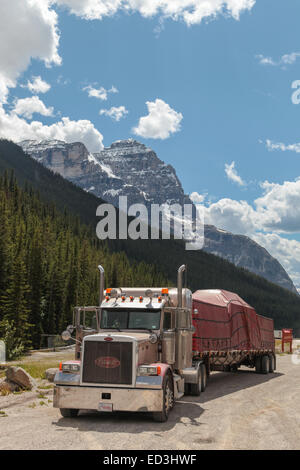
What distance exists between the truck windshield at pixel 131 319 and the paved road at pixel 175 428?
2.35 metres

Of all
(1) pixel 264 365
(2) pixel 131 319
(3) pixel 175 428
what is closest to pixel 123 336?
(2) pixel 131 319

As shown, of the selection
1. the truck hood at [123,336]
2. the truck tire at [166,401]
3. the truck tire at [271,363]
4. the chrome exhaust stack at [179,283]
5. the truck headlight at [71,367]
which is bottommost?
the truck tire at [271,363]

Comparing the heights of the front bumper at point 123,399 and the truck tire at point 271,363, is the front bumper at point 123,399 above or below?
above

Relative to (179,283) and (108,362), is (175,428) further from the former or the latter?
(179,283)

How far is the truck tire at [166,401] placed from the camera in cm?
1160

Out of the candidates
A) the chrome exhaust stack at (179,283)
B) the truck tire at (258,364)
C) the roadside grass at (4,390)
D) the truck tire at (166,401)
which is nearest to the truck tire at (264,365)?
the truck tire at (258,364)

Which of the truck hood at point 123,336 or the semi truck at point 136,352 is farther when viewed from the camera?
the truck hood at point 123,336

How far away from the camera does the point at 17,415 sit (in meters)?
12.5

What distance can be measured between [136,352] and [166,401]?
1501 mm

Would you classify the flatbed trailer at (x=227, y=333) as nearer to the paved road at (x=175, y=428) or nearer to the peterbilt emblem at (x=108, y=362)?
the paved road at (x=175, y=428)

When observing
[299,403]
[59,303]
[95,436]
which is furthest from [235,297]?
[59,303]
